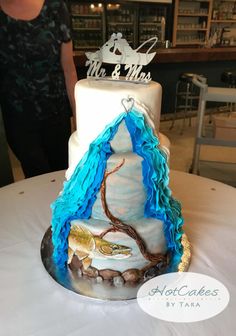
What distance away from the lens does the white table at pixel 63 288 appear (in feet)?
2.57

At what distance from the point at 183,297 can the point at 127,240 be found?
0.20 metres

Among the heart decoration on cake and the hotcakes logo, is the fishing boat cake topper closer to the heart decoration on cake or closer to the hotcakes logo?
the heart decoration on cake

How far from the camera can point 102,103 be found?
81 cm

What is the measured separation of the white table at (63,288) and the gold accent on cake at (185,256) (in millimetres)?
18

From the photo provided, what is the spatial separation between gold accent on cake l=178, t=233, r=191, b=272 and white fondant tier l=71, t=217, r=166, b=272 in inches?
3.6

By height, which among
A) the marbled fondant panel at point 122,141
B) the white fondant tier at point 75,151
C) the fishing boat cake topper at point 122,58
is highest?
the fishing boat cake topper at point 122,58

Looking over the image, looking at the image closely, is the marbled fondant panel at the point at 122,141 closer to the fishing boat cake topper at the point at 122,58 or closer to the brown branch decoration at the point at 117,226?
the brown branch decoration at the point at 117,226

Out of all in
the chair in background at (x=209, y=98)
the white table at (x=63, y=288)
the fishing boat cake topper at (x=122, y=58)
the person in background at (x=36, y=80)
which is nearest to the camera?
the white table at (x=63, y=288)

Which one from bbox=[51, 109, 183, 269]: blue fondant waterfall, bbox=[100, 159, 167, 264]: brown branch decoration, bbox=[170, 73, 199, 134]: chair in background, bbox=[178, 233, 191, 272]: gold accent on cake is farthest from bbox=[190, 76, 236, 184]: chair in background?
bbox=[100, 159, 167, 264]: brown branch decoration

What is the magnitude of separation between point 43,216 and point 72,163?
0.40m

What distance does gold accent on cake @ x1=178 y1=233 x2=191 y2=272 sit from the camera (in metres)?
0.97

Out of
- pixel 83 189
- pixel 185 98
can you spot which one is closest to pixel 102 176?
pixel 83 189

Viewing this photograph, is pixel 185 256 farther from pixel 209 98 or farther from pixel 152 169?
pixel 209 98

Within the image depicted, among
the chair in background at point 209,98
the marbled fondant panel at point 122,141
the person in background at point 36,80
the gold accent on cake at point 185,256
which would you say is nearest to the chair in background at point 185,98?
the chair in background at point 209,98
